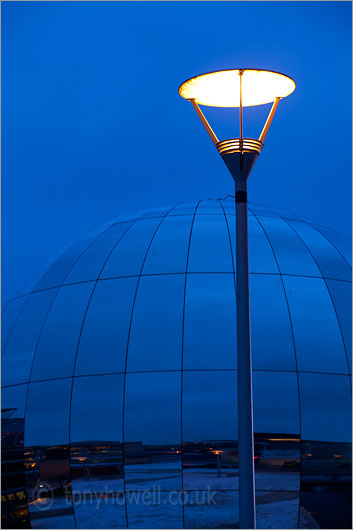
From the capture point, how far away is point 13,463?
14625 mm

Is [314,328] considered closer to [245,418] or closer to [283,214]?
[283,214]

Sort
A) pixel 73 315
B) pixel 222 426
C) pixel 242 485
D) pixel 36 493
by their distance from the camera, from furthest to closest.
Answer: pixel 73 315, pixel 36 493, pixel 222 426, pixel 242 485

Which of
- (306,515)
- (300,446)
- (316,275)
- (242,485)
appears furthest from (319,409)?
(242,485)

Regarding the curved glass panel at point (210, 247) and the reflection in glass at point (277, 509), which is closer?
the reflection in glass at point (277, 509)

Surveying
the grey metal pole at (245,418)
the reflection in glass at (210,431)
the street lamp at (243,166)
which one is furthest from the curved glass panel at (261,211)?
the grey metal pole at (245,418)

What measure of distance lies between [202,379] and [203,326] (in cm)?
100

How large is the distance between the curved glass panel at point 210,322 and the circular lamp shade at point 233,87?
539 cm

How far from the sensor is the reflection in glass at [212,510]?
1316 centimetres

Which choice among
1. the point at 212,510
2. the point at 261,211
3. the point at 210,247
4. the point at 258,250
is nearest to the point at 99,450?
the point at 212,510

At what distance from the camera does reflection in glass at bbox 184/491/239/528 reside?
518 inches

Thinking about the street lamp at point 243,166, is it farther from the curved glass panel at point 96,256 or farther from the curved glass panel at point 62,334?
the curved glass panel at point 96,256

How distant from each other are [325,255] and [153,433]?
17.7 feet

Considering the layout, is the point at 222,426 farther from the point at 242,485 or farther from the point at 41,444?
the point at 242,485

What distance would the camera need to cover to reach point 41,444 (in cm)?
1406
